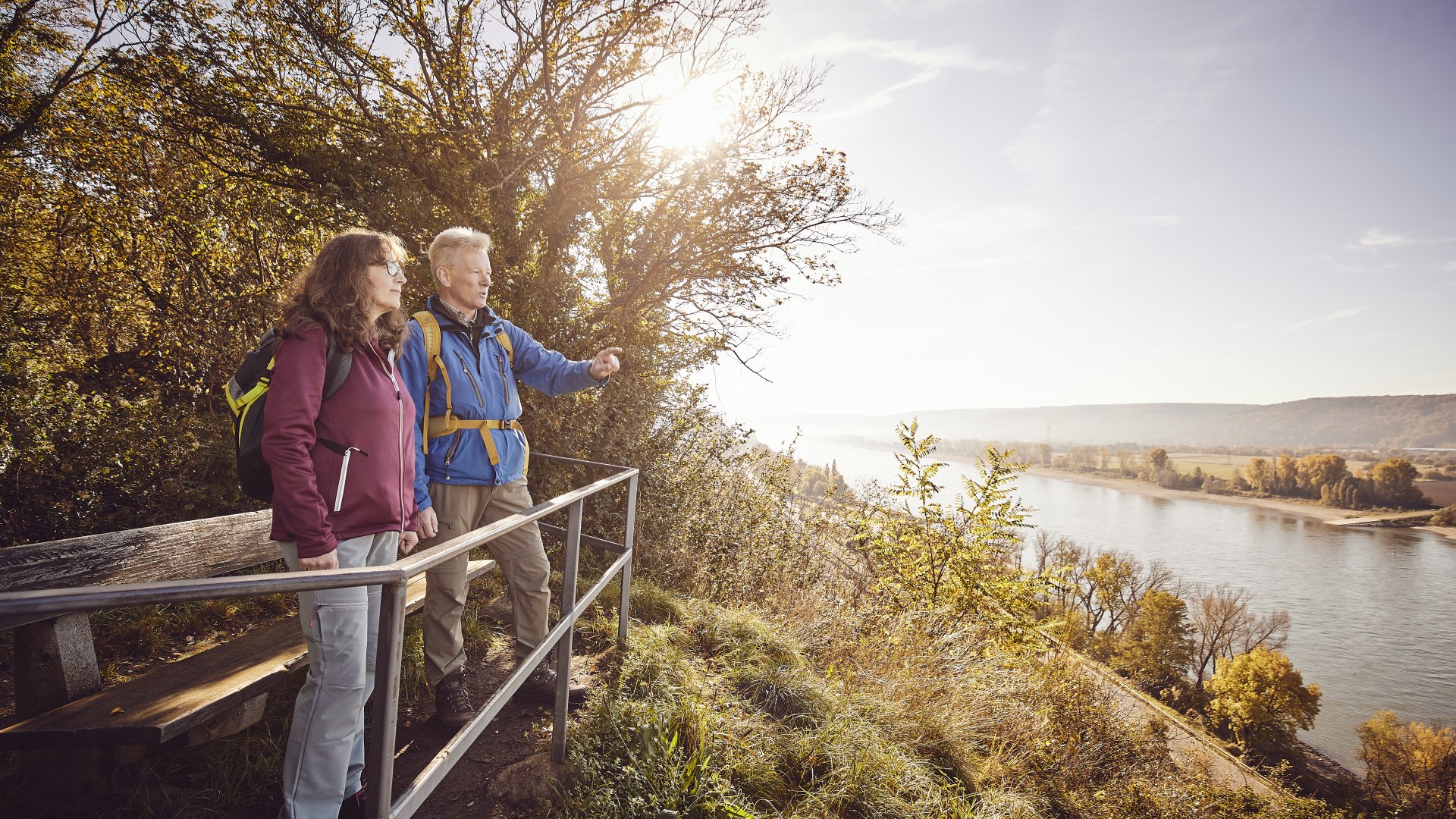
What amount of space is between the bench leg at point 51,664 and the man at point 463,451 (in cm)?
109

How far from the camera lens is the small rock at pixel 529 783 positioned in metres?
2.42

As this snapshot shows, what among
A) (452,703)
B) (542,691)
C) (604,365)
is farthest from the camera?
(542,691)

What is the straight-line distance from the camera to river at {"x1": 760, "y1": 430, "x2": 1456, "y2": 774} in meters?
45.5

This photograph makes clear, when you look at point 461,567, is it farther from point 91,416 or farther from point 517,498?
point 91,416

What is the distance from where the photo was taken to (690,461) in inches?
321

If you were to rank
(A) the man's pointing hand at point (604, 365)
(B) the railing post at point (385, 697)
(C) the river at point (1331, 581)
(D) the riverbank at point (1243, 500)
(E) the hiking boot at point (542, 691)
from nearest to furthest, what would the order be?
(B) the railing post at point (385, 697) → (A) the man's pointing hand at point (604, 365) → (E) the hiking boot at point (542, 691) → (C) the river at point (1331, 581) → (D) the riverbank at point (1243, 500)

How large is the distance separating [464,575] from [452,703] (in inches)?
24.3

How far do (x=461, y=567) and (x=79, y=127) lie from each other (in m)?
9.30

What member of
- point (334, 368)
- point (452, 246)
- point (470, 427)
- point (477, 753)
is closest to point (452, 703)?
point (477, 753)

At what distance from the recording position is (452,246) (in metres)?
2.66

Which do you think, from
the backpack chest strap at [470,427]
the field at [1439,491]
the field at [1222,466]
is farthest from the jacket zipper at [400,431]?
the field at [1439,491]

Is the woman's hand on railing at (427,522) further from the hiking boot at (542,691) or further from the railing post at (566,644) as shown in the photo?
the hiking boot at (542,691)

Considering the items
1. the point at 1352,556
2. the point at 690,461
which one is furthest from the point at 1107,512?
the point at 690,461

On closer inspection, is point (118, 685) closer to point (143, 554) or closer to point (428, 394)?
point (143, 554)
